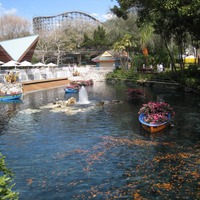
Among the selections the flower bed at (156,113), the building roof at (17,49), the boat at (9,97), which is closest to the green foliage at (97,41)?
the building roof at (17,49)

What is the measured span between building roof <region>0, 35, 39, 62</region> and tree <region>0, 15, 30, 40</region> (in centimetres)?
3281

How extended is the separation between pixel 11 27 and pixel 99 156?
79.1m

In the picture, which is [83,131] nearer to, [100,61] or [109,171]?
[109,171]

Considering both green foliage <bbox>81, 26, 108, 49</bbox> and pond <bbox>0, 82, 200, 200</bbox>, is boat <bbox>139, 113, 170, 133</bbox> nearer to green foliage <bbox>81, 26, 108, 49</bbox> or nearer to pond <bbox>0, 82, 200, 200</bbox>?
pond <bbox>0, 82, 200, 200</bbox>

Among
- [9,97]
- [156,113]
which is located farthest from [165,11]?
[9,97]

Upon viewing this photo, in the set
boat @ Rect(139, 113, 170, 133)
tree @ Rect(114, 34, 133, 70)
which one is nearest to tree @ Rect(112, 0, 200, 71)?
boat @ Rect(139, 113, 170, 133)

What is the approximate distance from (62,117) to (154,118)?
777cm

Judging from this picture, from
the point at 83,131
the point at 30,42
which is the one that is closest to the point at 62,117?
the point at 83,131

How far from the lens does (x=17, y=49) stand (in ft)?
165

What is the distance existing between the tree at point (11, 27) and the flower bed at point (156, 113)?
7397 cm

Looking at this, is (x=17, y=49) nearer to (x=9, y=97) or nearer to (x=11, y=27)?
(x=9, y=97)

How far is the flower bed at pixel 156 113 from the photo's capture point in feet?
52.8

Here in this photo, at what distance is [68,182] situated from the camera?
1003cm

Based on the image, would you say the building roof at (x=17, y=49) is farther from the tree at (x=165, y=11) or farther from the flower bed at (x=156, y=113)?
the flower bed at (x=156, y=113)
